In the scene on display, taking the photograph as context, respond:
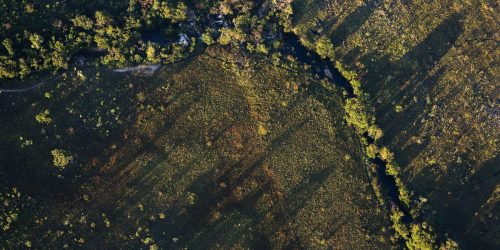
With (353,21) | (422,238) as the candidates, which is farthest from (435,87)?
(422,238)

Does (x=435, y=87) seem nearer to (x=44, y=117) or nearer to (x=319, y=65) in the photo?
(x=319, y=65)

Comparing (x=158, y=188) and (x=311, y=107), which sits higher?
(x=311, y=107)

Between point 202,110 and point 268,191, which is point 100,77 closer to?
point 202,110

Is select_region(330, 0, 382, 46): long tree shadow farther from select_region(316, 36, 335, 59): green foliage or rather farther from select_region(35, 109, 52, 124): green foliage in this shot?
select_region(35, 109, 52, 124): green foliage

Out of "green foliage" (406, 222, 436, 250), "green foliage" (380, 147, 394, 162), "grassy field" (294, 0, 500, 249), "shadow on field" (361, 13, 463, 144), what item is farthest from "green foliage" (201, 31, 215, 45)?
"green foliage" (406, 222, 436, 250)

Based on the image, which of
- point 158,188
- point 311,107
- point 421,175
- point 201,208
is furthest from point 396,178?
point 158,188

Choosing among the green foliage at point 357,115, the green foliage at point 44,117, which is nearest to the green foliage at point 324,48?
the green foliage at point 357,115

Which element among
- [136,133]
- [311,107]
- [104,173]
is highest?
[311,107]

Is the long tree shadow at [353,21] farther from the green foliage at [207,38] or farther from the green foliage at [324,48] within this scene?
the green foliage at [207,38]
